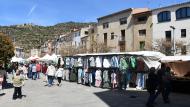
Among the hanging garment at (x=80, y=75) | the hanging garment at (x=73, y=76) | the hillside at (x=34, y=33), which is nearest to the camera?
the hanging garment at (x=80, y=75)

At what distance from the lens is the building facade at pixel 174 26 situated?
55562mm

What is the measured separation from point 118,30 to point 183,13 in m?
17.3

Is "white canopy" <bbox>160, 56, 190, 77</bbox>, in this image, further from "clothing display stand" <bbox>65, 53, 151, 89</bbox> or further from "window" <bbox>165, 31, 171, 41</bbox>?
"window" <bbox>165, 31, 171, 41</bbox>

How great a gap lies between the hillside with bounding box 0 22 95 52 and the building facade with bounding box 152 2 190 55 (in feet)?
255

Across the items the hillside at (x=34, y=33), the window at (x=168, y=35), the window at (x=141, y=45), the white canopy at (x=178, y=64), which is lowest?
the white canopy at (x=178, y=64)

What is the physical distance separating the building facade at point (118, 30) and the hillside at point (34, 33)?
199 feet

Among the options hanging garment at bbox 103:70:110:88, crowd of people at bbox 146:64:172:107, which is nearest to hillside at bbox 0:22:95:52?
hanging garment at bbox 103:70:110:88

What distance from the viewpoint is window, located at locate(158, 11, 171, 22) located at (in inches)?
2319

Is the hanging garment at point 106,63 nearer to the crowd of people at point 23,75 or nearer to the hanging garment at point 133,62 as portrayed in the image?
the hanging garment at point 133,62

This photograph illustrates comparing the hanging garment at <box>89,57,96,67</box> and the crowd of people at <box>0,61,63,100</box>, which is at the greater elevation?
the hanging garment at <box>89,57,96,67</box>

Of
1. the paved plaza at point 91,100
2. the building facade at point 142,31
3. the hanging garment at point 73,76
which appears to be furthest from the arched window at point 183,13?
the paved plaza at point 91,100

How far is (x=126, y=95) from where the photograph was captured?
785 inches

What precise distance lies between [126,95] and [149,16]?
43.8 metres

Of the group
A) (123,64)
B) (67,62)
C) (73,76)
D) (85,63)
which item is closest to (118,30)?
(67,62)
